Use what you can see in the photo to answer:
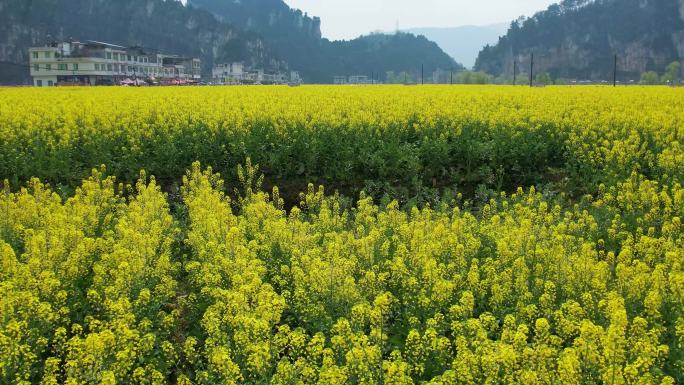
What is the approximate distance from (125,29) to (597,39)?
349 ft

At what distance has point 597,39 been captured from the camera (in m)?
135

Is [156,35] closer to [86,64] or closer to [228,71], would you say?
[228,71]

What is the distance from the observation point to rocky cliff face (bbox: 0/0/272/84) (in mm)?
121750

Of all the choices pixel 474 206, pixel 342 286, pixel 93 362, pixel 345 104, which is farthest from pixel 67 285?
pixel 345 104

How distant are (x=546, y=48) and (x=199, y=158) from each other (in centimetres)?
14398

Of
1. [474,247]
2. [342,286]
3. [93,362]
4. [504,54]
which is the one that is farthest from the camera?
[504,54]

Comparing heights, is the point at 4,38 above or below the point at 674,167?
above

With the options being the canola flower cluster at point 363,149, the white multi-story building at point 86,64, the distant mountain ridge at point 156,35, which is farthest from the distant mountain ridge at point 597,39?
the canola flower cluster at point 363,149

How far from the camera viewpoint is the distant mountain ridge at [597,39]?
4906 inches

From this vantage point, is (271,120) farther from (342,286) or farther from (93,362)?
(93,362)

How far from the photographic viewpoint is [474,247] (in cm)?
653

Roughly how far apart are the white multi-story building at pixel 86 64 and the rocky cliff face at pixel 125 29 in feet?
71.7

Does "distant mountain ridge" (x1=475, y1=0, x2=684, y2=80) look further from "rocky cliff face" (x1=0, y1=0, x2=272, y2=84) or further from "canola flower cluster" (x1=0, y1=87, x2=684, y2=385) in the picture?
"canola flower cluster" (x1=0, y1=87, x2=684, y2=385)

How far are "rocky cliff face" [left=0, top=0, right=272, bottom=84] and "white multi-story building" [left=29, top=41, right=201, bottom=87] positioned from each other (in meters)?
21.9
